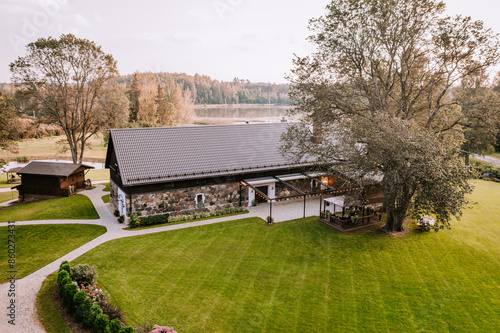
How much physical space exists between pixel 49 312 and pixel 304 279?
9130mm

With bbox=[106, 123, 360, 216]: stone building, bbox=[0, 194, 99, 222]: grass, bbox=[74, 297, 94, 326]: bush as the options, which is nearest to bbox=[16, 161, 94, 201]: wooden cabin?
bbox=[0, 194, 99, 222]: grass

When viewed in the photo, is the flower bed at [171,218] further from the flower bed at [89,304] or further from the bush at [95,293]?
the bush at [95,293]

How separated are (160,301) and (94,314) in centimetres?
246

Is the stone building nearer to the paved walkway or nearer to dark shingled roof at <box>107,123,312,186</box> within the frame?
dark shingled roof at <box>107,123,312,186</box>

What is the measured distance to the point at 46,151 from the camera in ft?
160

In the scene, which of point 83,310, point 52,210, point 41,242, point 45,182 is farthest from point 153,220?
point 45,182

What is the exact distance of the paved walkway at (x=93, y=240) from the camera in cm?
948

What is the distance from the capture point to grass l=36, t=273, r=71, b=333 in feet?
29.9

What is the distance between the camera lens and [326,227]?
694 inches

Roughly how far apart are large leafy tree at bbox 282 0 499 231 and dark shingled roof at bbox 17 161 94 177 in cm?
1886

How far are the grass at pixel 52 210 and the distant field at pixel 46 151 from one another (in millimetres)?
21012

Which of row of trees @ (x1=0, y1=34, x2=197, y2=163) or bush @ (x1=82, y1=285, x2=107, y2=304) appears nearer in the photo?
bush @ (x1=82, y1=285, x2=107, y2=304)

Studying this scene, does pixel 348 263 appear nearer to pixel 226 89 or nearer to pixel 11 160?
pixel 11 160

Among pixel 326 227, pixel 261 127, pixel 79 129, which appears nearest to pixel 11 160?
pixel 79 129
